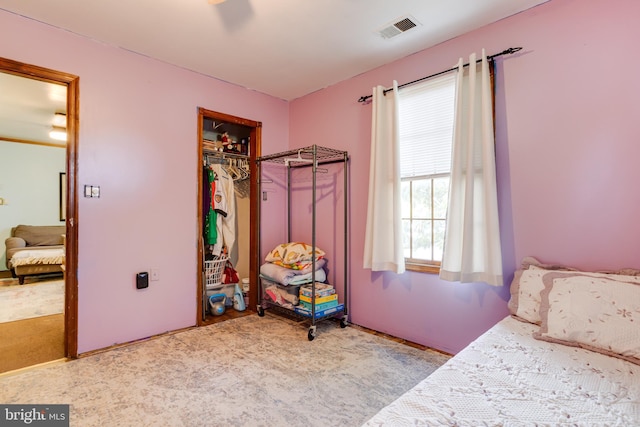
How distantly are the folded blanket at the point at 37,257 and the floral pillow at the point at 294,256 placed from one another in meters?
4.18

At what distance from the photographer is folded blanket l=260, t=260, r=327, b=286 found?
127 inches

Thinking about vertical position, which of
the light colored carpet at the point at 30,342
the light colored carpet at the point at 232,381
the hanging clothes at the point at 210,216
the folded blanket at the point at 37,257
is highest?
the hanging clothes at the point at 210,216

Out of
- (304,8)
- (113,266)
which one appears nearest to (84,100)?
(113,266)

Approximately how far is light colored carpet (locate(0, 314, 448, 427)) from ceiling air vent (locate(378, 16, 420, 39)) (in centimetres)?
252

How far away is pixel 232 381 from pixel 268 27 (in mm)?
2557

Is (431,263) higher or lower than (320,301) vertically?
higher

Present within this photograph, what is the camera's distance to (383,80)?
10.1ft

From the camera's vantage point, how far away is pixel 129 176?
2857 millimetres

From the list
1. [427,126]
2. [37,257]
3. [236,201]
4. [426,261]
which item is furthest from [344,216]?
[37,257]

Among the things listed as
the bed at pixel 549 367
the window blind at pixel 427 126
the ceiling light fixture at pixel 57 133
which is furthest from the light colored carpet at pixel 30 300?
the bed at pixel 549 367

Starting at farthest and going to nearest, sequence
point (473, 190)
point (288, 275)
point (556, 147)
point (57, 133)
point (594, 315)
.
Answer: point (57, 133) → point (288, 275) → point (473, 190) → point (556, 147) → point (594, 315)

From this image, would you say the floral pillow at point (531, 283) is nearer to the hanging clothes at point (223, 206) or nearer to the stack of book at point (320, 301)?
the stack of book at point (320, 301)

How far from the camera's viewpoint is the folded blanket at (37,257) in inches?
201

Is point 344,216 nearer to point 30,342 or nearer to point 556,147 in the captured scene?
point 556,147
